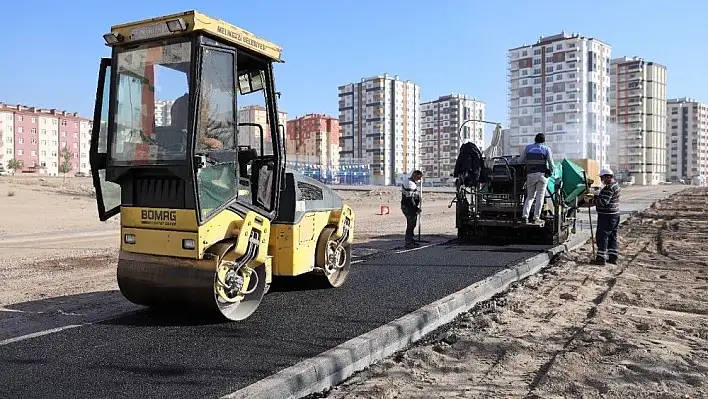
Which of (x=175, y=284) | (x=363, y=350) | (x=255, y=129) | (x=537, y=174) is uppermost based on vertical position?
(x=255, y=129)

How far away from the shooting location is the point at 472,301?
6.77 m

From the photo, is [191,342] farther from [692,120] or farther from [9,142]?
[692,120]

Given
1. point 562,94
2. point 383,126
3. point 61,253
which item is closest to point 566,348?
point 61,253

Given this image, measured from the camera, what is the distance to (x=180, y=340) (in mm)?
4895

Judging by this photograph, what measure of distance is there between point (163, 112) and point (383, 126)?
110656 millimetres

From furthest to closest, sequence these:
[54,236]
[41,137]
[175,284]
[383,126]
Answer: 1. [383,126]
2. [41,137]
3. [54,236]
4. [175,284]

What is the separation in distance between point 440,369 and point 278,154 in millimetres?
2567

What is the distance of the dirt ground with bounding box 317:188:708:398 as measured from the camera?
4.03 m

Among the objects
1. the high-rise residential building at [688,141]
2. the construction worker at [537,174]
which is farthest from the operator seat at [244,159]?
the high-rise residential building at [688,141]

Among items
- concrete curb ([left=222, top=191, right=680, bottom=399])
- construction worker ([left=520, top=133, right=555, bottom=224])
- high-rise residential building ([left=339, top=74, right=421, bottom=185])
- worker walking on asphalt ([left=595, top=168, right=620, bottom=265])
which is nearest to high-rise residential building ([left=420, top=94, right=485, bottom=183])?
high-rise residential building ([left=339, top=74, right=421, bottom=185])

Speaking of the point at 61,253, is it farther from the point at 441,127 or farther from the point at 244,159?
the point at 441,127

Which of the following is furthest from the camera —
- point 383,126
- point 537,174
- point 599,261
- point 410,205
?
point 383,126

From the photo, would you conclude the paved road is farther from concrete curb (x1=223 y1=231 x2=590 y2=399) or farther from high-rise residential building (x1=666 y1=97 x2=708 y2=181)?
high-rise residential building (x1=666 y1=97 x2=708 y2=181)

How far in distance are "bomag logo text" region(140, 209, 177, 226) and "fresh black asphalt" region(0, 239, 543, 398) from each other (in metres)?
0.96
